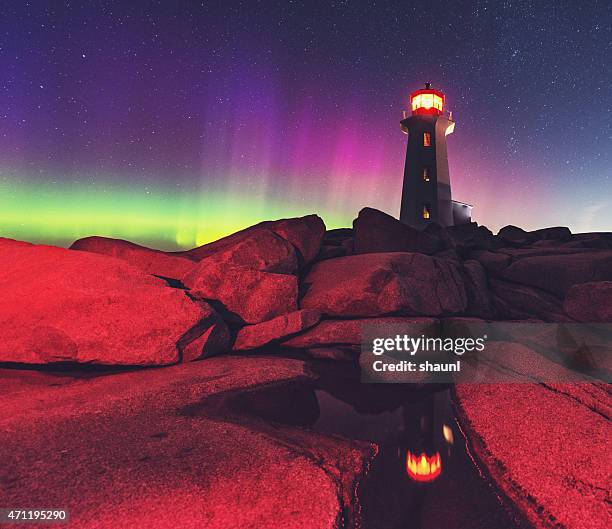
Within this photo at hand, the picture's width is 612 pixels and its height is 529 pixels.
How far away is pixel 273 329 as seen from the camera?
9711mm

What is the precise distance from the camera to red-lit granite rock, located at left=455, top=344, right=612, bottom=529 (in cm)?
356

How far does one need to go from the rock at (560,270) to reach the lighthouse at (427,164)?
1810 cm

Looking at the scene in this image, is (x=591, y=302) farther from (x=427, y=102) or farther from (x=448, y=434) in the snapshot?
(x=427, y=102)

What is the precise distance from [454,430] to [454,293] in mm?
7283

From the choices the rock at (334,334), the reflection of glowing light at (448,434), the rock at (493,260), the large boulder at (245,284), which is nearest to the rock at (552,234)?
the rock at (493,260)

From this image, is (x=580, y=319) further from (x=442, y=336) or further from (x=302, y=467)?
(x=302, y=467)

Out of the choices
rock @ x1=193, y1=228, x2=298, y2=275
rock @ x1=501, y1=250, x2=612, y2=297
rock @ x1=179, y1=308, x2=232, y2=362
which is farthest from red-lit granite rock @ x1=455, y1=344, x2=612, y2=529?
rock @ x1=501, y1=250, x2=612, y2=297

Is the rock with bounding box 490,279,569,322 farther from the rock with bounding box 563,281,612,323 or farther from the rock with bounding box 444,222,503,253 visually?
the rock with bounding box 444,222,503,253

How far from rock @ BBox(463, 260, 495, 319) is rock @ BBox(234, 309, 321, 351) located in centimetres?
611

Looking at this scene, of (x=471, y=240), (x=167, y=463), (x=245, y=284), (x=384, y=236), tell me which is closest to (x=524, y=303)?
(x=384, y=236)

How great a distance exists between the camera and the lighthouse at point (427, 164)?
32.1 m

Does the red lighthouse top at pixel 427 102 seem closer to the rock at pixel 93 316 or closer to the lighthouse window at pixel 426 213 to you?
the lighthouse window at pixel 426 213

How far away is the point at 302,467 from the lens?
13.2 ft

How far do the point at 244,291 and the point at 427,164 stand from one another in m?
27.9
